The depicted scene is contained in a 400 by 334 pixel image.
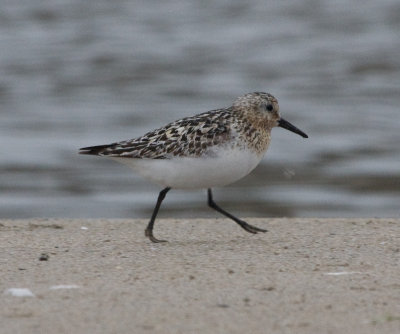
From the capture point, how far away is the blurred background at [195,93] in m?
8.34

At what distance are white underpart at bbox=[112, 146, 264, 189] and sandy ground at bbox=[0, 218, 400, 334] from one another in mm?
372

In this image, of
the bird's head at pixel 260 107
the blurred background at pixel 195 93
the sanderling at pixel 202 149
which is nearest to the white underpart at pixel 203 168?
the sanderling at pixel 202 149

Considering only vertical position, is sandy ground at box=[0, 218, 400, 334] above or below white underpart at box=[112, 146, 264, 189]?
below

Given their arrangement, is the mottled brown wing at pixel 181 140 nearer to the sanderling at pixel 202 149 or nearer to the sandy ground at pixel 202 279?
the sanderling at pixel 202 149

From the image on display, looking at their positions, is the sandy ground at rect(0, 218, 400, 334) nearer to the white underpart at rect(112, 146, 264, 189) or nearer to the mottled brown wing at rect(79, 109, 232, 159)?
the white underpart at rect(112, 146, 264, 189)

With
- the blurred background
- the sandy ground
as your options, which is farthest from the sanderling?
the blurred background

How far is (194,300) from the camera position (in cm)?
426

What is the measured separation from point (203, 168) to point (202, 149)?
0.34 ft

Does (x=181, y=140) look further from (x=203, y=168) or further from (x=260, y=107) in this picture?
(x=260, y=107)

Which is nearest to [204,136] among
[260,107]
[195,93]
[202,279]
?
[260,107]

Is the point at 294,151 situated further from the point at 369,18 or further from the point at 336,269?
the point at 369,18

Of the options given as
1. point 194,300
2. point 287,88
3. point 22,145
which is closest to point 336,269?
point 194,300

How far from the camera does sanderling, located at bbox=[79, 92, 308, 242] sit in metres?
5.44

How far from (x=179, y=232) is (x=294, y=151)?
3.40 metres
